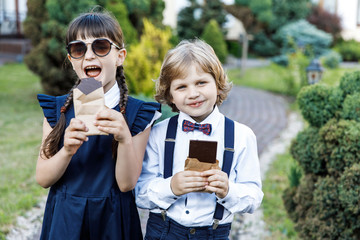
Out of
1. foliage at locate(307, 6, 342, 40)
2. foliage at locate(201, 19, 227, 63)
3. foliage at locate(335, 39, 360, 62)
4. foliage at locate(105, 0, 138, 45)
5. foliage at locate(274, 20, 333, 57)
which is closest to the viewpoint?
foliage at locate(105, 0, 138, 45)

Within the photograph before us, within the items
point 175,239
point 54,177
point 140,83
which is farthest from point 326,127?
point 140,83

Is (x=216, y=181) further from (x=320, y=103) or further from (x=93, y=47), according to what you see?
(x=320, y=103)

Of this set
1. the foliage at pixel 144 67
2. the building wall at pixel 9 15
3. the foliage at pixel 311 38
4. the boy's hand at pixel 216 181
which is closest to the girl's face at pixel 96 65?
the boy's hand at pixel 216 181

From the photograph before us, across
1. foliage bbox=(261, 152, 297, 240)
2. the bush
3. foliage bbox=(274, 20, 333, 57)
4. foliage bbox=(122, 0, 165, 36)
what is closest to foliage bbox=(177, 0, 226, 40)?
foliage bbox=(274, 20, 333, 57)

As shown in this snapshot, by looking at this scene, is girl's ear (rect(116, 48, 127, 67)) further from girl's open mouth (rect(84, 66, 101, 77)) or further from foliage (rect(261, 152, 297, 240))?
foliage (rect(261, 152, 297, 240))

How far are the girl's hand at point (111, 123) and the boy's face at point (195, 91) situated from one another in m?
0.34

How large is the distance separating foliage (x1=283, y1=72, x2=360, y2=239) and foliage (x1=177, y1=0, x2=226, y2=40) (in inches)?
741

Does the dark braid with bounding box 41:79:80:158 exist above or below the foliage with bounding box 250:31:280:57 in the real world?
below

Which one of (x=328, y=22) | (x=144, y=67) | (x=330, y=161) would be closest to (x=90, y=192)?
(x=330, y=161)

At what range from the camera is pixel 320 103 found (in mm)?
2855

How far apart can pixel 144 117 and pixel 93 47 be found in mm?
402

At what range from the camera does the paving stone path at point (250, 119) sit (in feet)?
11.3

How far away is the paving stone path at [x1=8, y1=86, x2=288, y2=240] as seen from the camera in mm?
3434

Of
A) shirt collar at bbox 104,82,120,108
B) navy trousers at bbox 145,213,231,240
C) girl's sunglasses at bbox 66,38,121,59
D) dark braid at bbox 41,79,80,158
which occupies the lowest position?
navy trousers at bbox 145,213,231,240
